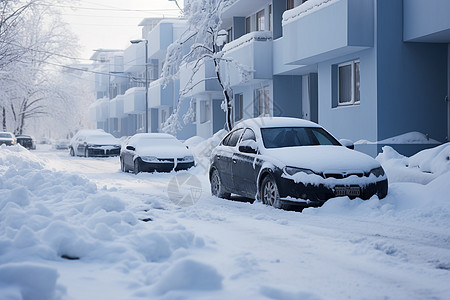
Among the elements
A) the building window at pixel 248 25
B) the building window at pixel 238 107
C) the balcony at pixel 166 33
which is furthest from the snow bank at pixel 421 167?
the balcony at pixel 166 33

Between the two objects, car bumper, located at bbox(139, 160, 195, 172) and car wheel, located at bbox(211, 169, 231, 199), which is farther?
car bumper, located at bbox(139, 160, 195, 172)

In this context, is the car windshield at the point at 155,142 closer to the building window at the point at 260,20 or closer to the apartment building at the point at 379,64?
the apartment building at the point at 379,64

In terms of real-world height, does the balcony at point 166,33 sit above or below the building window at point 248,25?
above

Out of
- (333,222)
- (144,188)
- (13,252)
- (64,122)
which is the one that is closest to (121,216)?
(13,252)

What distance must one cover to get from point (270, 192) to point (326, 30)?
9.43m

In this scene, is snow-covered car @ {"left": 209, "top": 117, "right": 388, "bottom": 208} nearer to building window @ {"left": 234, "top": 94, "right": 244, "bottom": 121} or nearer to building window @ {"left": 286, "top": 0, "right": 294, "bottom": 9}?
building window @ {"left": 286, "top": 0, "right": 294, "bottom": 9}

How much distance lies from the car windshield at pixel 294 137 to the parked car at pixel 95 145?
75.9 ft

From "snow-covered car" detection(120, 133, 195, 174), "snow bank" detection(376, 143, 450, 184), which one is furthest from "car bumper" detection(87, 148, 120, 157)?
"snow bank" detection(376, 143, 450, 184)

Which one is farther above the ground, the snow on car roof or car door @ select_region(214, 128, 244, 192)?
the snow on car roof

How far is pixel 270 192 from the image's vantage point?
10.3 meters

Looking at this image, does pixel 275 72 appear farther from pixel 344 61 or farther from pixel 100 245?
pixel 100 245

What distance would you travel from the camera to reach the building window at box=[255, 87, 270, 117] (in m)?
26.4

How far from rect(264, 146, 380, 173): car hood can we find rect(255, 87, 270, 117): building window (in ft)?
50.8

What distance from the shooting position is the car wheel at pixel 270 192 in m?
10.0
